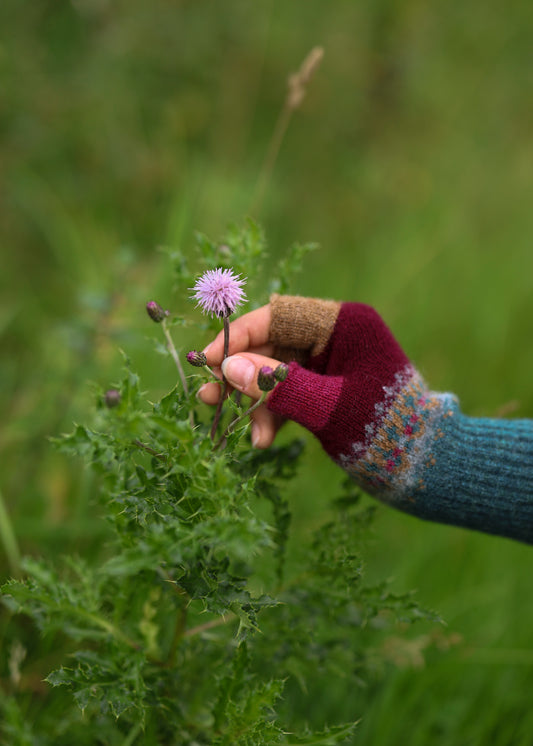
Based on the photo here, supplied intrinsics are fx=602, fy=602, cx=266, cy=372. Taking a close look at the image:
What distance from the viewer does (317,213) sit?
396 cm

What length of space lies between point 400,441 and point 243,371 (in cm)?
36

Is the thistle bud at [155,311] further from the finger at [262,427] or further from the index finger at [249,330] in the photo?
the finger at [262,427]

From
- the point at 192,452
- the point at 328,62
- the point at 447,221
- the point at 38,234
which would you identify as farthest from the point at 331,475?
the point at 328,62

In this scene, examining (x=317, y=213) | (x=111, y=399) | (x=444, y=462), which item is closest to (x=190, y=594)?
(x=111, y=399)

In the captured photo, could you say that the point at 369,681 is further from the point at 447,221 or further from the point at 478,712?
the point at 447,221

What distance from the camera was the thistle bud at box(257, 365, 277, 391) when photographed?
1.05 metres

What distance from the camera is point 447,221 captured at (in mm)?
3492

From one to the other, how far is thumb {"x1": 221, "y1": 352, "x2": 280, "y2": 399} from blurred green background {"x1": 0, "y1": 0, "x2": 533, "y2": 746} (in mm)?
821

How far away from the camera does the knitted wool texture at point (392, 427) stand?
1.19 m

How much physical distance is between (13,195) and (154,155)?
32.7 inches

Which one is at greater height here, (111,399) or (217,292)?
(217,292)

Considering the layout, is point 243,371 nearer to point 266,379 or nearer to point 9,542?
point 266,379

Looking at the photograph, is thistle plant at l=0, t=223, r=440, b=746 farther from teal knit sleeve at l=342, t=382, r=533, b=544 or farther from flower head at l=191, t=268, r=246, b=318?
teal knit sleeve at l=342, t=382, r=533, b=544

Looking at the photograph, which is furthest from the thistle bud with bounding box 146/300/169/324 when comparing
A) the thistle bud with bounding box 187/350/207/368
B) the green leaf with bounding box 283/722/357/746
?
the green leaf with bounding box 283/722/357/746
